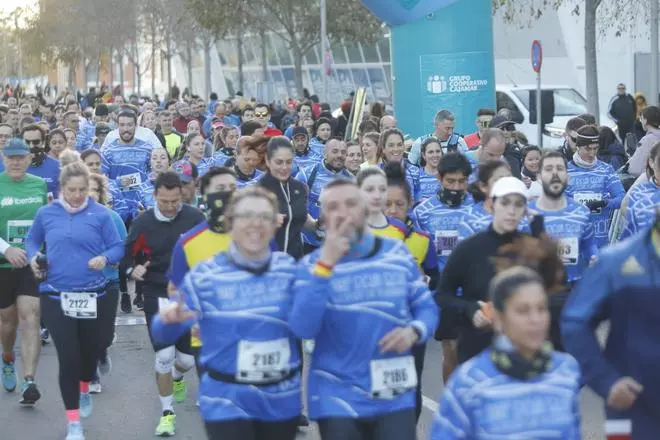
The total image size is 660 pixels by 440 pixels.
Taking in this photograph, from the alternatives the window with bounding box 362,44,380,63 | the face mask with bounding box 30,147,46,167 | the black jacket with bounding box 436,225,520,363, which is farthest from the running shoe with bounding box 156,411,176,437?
the window with bounding box 362,44,380,63

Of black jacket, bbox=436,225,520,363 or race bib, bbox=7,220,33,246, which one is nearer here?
black jacket, bbox=436,225,520,363

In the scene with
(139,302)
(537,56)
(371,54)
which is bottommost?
(139,302)

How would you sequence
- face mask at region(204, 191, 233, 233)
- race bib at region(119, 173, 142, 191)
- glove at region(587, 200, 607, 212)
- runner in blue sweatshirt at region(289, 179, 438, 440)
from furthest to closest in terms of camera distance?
1. race bib at region(119, 173, 142, 191)
2. glove at region(587, 200, 607, 212)
3. face mask at region(204, 191, 233, 233)
4. runner in blue sweatshirt at region(289, 179, 438, 440)

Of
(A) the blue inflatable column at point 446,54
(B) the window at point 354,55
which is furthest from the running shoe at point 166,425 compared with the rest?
(B) the window at point 354,55

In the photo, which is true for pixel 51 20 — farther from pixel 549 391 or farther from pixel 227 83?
pixel 549 391

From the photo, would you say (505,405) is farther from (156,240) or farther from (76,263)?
(76,263)

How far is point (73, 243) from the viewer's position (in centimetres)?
975

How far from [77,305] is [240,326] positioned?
3.65 m

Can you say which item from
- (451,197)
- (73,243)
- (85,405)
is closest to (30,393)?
(85,405)

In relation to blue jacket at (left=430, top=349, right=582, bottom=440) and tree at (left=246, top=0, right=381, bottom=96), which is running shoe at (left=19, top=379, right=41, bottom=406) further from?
tree at (left=246, top=0, right=381, bottom=96)

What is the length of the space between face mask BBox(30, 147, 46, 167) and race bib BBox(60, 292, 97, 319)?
3871 millimetres

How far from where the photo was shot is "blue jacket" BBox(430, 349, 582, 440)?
502cm

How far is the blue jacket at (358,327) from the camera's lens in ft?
20.2

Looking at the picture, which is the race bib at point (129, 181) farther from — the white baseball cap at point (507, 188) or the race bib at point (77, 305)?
the white baseball cap at point (507, 188)
